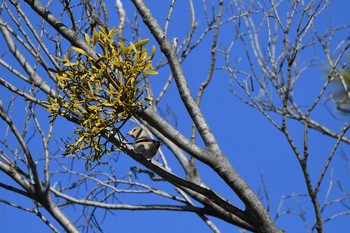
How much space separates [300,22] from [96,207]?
64.2 inches

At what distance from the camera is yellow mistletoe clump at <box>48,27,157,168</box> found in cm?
222

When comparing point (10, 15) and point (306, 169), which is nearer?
Result: point (306, 169)

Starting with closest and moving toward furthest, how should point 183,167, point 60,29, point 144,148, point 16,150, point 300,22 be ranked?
1. point 60,29
2. point 144,148
3. point 300,22
4. point 16,150
5. point 183,167

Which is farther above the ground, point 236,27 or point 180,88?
point 236,27

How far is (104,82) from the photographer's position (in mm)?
2271

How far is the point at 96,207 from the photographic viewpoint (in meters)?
3.81

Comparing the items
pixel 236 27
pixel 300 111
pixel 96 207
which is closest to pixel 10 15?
pixel 96 207

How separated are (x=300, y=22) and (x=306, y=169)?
87cm

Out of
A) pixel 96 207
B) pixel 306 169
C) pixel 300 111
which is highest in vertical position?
pixel 300 111

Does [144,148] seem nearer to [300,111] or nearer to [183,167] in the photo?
[183,167]

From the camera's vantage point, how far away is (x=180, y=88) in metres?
2.45

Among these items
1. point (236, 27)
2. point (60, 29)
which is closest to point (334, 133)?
point (236, 27)

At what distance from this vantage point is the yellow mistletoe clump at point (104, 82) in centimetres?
222

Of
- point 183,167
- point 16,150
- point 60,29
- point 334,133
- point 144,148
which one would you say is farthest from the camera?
point 334,133
